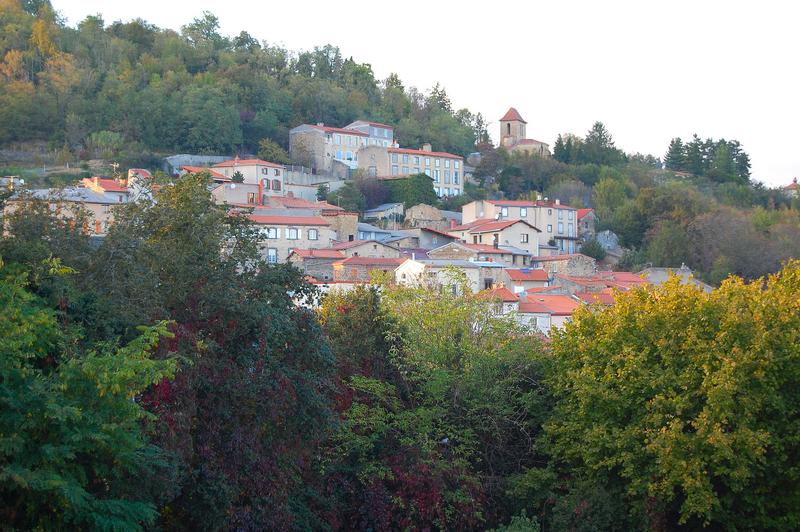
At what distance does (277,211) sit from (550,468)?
46763mm

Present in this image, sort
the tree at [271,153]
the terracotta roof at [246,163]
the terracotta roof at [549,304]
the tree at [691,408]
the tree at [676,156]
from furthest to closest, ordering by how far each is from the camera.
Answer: the tree at [676,156] → the tree at [271,153] → the terracotta roof at [246,163] → the terracotta roof at [549,304] → the tree at [691,408]

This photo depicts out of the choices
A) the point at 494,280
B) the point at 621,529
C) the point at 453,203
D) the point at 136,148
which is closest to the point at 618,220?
the point at 453,203

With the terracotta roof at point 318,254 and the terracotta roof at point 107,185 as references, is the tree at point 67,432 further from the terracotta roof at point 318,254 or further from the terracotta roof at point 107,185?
the terracotta roof at point 107,185

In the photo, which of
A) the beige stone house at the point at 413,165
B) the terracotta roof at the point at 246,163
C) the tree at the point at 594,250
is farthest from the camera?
the beige stone house at the point at 413,165

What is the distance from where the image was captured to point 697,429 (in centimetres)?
2156

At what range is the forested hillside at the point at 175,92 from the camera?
295ft

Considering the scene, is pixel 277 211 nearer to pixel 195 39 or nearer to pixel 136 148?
pixel 136 148

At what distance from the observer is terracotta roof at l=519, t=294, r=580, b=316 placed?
4722cm

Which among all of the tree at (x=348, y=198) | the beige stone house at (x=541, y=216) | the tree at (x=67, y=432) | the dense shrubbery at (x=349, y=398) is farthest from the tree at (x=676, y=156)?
the tree at (x=67, y=432)

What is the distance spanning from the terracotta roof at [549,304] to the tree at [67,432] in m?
34.9

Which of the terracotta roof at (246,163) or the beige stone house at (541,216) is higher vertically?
the terracotta roof at (246,163)

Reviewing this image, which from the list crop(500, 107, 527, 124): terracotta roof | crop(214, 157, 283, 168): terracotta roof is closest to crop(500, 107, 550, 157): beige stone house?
crop(500, 107, 527, 124): terracotta roof

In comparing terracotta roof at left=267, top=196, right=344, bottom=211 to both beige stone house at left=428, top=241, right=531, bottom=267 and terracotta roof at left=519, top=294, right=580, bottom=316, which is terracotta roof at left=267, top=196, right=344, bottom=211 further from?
terracotta roof at left=519, top=294, right=580, bottom=316

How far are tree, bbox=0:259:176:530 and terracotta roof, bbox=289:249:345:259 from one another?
144ft
